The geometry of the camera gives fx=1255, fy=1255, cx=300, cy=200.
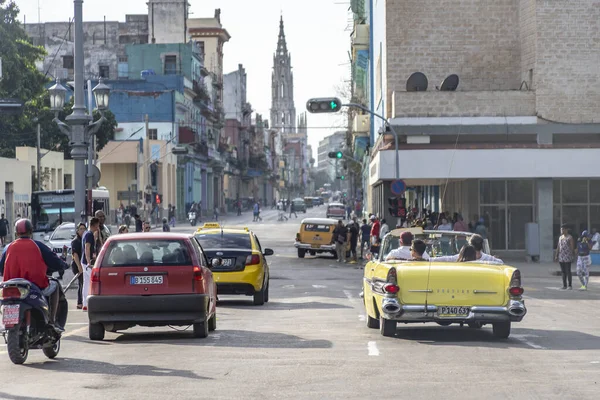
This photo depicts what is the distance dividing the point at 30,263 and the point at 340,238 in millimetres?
33881

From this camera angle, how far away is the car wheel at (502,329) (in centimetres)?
1603

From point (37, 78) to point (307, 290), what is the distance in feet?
148

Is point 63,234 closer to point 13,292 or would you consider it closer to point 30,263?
point 30,263

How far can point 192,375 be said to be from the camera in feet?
39.2

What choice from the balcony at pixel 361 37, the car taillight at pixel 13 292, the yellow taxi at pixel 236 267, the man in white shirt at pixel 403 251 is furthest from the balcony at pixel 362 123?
the car taillight at pixel 13 292

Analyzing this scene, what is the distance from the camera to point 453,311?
51.2ft

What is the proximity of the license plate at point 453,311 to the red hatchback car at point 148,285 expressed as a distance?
3058 mm

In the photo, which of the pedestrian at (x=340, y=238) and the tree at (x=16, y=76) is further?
the tree at (x=16, y=76)

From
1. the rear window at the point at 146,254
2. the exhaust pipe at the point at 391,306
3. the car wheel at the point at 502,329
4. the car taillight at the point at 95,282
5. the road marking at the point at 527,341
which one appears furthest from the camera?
the rear window at the point at 146,254

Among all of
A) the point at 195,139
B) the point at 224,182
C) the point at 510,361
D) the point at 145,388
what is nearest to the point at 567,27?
the point at 510,361

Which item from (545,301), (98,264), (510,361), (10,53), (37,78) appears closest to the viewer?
(510,361)

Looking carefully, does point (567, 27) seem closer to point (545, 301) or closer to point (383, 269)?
point (545, 301)

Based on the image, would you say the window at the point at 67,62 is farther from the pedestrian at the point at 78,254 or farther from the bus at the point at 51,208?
the pedestrian at the point at 78,254

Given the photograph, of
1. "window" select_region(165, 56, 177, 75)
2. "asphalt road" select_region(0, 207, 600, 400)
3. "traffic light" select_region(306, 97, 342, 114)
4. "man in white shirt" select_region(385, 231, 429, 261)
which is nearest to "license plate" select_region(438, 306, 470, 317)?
"asphalt road" select_region(0, 207, 600, 400)
